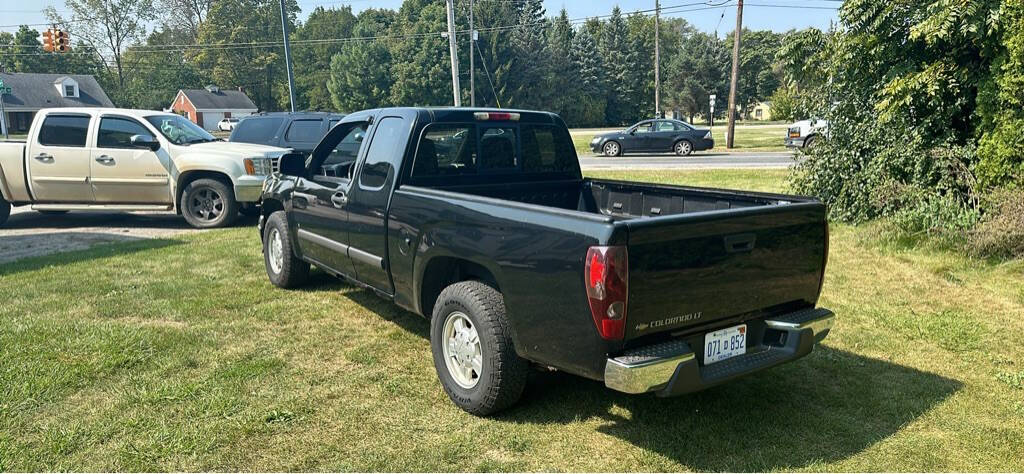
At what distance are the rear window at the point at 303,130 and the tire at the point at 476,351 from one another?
9.86 metres

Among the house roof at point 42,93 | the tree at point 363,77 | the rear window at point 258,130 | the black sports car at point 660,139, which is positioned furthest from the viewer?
the tree at point 363,77

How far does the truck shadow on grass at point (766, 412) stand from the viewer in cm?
364

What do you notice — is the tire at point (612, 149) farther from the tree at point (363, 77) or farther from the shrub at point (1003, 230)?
the tree at point (363, 77)

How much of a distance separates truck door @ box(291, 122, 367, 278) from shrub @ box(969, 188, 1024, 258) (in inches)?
251

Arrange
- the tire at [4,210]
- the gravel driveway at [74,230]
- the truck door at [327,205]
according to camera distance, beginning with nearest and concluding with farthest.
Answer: the truck door at [327,205] → the gravel driveway at [74,230] → the tire at [4,210]

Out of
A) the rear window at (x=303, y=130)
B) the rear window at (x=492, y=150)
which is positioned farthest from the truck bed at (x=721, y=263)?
the rear window at (x=303, y=130)

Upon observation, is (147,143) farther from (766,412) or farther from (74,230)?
(766,412)

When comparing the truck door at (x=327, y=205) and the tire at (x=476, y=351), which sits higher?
the truck door at (x=327, y=205)

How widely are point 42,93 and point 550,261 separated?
2832 inches

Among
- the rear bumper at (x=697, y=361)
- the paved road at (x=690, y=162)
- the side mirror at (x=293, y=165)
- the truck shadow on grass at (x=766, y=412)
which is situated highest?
the side mirror at (x=293, y=165)

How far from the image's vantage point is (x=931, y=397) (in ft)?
14.1

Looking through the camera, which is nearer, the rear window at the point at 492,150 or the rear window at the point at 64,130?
the rear window at the point at 492,150

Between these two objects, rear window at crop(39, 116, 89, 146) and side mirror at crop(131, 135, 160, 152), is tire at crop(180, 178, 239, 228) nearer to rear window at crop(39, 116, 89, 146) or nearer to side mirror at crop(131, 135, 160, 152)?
side mirror at crop(131, 135, 160, 152)

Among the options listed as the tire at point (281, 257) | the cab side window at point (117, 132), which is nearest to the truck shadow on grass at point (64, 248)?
the cab side window at point (117, 132)
